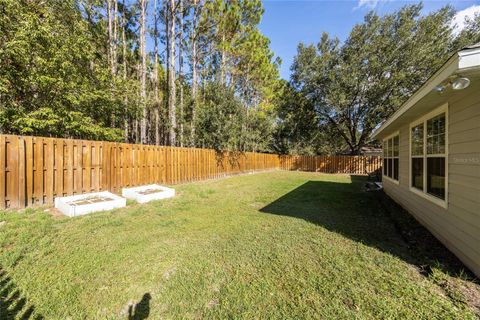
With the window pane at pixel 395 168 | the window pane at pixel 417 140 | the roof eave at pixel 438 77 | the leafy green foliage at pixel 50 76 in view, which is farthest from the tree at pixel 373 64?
the leafy green foliage at pixel 50 76

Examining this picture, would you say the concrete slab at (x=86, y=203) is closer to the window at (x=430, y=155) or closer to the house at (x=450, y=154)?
the house at (x=450, y=154)

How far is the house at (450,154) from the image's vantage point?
7.31ft

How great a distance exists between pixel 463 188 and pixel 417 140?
2.03 meters

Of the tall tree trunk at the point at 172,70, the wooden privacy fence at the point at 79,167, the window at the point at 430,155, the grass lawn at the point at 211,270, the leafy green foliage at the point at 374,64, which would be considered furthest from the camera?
the leafy green foliage at the point at 374,64

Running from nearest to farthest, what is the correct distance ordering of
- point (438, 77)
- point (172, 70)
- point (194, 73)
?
point (438, 77)
point (172, 70)
point (194, 73)

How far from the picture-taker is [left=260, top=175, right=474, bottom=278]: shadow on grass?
103 inches

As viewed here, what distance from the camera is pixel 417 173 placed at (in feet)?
13.6

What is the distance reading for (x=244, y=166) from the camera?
1452 centimetres

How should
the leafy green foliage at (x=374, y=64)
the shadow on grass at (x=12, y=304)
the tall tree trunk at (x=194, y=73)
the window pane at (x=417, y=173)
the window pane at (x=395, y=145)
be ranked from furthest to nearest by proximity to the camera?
the leafy green foliage at (x=374, y=64) → the tall tree trunk at (x=194, y=73) → the window pane at (x=395, y=145) → the window pane at (x=417, y=173) → the shadow on grass at (x=12, y=304)

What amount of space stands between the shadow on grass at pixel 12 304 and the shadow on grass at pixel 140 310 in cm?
70

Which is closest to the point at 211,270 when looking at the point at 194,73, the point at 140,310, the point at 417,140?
the point at 140,310

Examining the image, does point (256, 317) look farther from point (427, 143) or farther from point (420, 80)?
point (420, 80)

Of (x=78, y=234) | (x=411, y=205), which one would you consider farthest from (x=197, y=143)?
(x=411, y=205)

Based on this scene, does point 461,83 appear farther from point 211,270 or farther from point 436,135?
point 211,270
